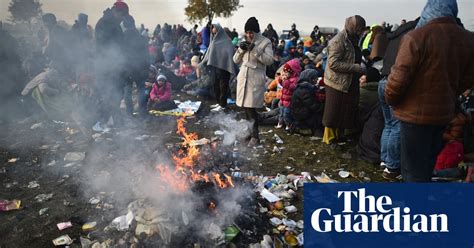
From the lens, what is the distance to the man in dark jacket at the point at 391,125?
15.0 feet

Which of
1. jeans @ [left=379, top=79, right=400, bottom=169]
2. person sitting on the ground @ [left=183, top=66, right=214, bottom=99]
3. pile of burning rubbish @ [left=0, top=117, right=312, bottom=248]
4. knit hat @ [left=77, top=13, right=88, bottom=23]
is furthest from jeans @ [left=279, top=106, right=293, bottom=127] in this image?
knit hat @ [left=77, top=13, right=88, bottom=23]

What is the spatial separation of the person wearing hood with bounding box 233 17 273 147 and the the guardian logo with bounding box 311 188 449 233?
9.36ft

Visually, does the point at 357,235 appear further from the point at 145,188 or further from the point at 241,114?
the point at 241,114

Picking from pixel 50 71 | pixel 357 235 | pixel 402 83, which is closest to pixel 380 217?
pixel 357 235

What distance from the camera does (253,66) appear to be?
18.4 feet

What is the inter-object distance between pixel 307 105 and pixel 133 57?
11.8 feet

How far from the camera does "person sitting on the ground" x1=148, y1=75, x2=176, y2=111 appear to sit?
8.23 metres

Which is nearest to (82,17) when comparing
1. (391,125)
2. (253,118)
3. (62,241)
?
(253,118)

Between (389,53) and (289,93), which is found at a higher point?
(389,53)

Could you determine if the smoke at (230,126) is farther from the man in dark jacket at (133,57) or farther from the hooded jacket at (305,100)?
the man in dark jacket at (133,57)

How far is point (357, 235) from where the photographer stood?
2980 millimetres

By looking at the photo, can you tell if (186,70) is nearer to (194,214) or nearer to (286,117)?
(286,117)

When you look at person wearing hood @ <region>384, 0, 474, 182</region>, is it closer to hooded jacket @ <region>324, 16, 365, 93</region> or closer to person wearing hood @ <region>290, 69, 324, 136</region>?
hooded jacket @ <region>324, 16, 365, 93</region>

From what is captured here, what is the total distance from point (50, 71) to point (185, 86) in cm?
444
